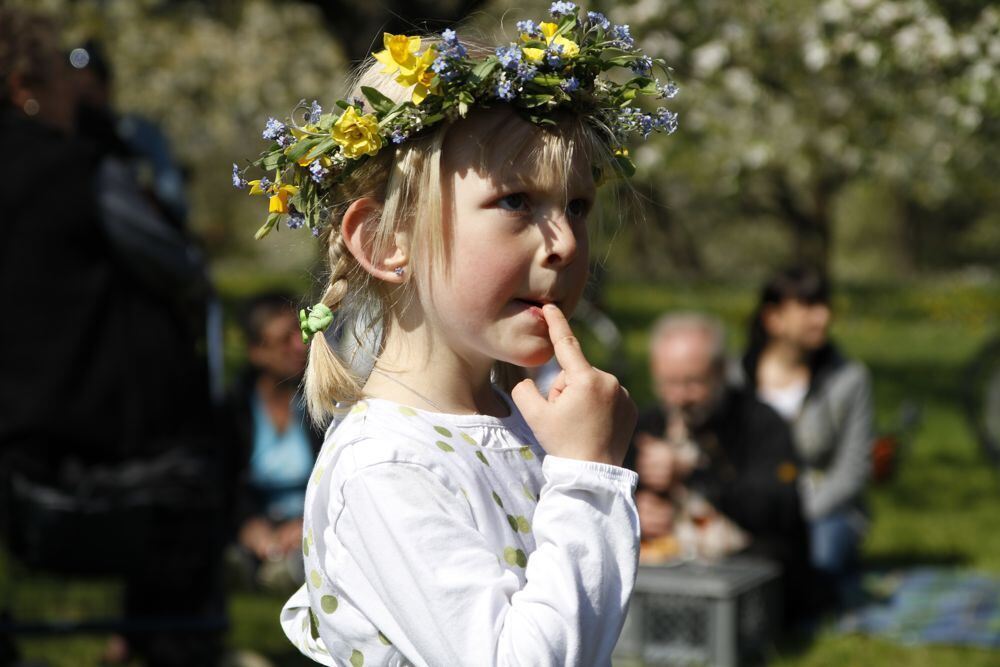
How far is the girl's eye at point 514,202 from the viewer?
6.16 ft

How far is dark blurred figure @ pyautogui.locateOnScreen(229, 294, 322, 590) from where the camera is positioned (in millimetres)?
6316

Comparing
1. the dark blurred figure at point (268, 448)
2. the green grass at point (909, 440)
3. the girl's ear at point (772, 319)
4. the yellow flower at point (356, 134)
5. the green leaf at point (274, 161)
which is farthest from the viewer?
the girl's ear at point (772, 319)

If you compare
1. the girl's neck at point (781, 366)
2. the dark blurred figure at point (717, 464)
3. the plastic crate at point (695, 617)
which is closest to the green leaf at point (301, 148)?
the plastic crate at point (695, 617)

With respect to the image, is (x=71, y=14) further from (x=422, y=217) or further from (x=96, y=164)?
(x=422, y=217)

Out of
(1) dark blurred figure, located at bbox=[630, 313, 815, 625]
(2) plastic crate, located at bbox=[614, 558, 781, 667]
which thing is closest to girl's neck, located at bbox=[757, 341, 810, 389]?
(1) dark blurred figure, located at bbox=[630, 313, 815, 625]

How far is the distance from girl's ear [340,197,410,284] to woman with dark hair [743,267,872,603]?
15.8ft

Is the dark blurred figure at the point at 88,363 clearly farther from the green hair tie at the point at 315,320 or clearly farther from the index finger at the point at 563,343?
the index finger at the point at 563,343

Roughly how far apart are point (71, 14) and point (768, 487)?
23.4 ft

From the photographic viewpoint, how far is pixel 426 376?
6.56ft

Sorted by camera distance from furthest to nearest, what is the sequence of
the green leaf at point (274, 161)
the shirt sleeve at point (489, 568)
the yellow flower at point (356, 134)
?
the green leaf at point (274, 161), the yellow flower at point (356, 134), the shirt sleeve at point (489, 568)

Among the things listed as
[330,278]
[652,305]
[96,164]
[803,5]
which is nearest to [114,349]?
[96,164]

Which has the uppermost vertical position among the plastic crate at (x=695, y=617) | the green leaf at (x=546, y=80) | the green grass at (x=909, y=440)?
the green leaf at (x=546, y=80)

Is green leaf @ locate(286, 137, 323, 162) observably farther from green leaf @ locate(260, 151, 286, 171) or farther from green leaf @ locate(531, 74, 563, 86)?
green leaf @ locate(531, 74, 563, 86)

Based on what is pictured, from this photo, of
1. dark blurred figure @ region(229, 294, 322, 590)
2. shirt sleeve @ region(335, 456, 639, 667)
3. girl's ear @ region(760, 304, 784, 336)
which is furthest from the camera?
girl's ear @ region(760, 304, 784, 336)
